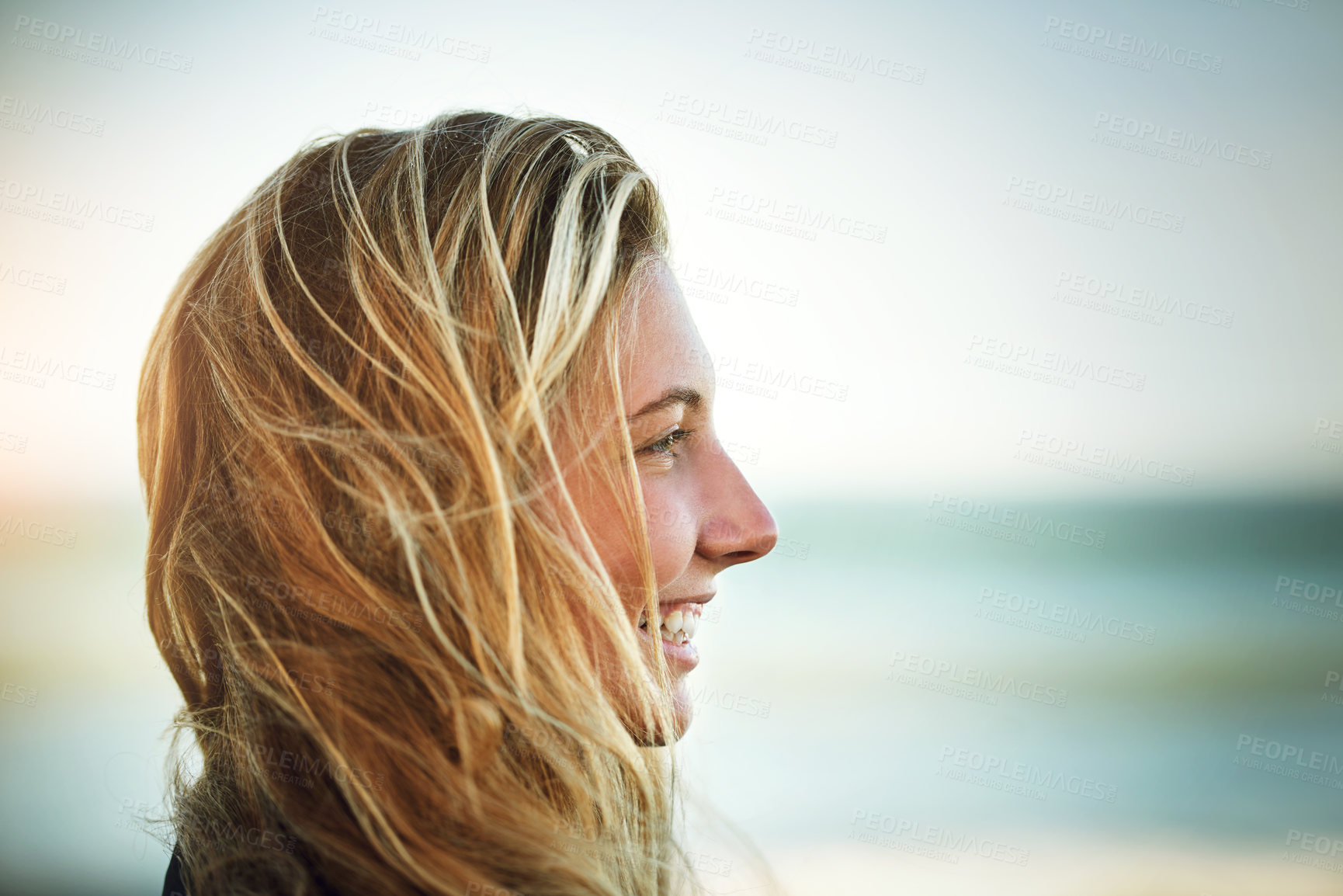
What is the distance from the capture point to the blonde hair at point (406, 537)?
73 cm

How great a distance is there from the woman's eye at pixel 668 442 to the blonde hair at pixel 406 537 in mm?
67

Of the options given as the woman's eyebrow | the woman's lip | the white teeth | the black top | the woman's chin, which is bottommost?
the black top

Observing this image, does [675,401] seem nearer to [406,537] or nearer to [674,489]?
[674,489]

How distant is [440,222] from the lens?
861 millimetres

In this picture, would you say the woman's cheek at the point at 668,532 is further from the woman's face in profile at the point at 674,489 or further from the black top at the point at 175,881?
the black top at the point at 175,881

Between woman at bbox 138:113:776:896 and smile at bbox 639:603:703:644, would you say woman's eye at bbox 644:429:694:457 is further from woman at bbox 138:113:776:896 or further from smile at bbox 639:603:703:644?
smile at bbox 639:603:703:644

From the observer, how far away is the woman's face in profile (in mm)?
895

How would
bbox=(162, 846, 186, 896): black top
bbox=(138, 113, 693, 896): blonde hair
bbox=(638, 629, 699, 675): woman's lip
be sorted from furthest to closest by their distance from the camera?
bbox=(638, 629, 699, 675): woman's lip, bbox=(162, 846, 186, 896): black top, bbox=(138, 113, 693, 896): blonde hair

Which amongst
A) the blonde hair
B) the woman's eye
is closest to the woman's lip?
the blonde hair

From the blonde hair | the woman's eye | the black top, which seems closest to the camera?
the blonde hair

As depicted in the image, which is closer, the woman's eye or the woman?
the woman

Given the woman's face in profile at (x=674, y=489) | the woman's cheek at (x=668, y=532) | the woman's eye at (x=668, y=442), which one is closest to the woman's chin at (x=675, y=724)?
the woman's face in profile at (x=674, y=489)

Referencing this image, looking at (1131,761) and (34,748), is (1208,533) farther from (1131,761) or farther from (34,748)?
(34,748)

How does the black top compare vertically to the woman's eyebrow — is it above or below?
below
